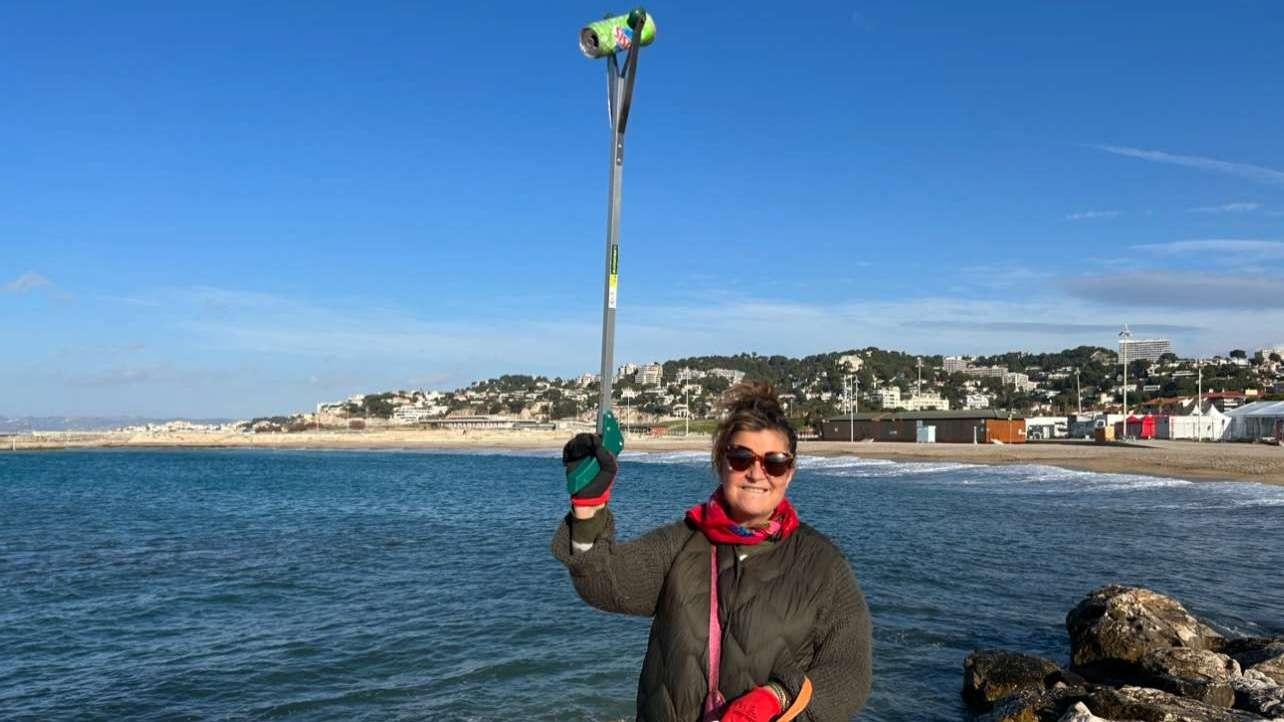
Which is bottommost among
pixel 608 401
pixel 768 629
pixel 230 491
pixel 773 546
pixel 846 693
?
pixel 230 491

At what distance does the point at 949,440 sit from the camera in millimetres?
91625

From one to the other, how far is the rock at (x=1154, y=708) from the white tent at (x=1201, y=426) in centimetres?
8397

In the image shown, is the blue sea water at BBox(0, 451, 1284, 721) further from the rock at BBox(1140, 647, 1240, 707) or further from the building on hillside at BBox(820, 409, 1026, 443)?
the building on hillside at BBox(820, 409, 1026, 443)

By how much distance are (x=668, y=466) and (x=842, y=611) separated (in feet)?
239

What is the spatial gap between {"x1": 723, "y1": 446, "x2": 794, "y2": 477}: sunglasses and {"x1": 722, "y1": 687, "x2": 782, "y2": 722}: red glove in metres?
0.68

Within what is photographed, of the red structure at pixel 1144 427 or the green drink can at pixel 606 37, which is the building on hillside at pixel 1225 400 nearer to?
the red structure at pixel 1144 427

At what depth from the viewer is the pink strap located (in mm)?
2910

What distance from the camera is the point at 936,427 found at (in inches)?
3706

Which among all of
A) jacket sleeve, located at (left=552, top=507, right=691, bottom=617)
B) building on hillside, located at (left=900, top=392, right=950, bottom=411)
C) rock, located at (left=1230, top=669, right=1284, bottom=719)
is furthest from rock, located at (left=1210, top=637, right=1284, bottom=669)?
building on hillside, located at (left=900, top=392, right=950, bottom=411)

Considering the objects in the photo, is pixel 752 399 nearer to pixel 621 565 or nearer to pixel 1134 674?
pixel 621 565

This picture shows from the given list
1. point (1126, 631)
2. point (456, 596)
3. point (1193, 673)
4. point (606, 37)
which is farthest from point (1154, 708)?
point (456, 596)

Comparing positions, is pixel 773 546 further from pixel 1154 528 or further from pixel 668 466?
pixel 668 466

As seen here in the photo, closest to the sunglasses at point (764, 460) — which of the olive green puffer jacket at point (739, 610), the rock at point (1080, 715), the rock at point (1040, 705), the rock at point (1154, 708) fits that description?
the olive green puffer jacket at point (739, 610)

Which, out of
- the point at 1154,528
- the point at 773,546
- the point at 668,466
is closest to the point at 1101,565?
the point at 1154,528
